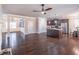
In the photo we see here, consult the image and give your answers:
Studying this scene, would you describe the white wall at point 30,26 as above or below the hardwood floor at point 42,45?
above

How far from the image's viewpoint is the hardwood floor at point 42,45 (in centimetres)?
213

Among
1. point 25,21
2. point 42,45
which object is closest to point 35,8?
point 25,21

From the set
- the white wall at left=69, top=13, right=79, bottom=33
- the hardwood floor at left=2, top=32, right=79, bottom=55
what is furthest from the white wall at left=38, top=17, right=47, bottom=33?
the white wall at left=69, top=13, right=79, bottom=33

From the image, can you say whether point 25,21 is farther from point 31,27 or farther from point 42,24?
point 42,24

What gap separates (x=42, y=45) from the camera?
7.12ft

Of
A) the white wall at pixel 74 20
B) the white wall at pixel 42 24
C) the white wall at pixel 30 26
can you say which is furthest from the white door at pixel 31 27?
the white wall at pixel 74 20

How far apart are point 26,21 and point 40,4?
423 millimetres

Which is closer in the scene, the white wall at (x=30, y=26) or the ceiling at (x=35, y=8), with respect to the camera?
the ceiling at (x=35, y=8)

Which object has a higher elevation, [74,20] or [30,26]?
[74,20]

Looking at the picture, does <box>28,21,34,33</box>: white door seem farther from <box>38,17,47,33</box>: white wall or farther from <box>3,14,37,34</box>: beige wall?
<box>38,17,47,33</box>: white wall

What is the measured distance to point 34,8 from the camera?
2.16 meters

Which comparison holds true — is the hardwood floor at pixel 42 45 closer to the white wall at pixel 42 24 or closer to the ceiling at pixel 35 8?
the white wall at pixel 42 24
